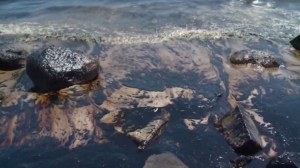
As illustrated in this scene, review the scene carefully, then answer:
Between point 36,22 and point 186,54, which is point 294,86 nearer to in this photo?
point 186,54

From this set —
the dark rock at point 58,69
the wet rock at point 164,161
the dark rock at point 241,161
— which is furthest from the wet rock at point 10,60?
the dark rock at point 241,161

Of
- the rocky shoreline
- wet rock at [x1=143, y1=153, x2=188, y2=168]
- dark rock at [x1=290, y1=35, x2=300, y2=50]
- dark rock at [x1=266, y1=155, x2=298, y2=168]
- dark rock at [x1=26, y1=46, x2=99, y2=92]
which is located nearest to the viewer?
dark rock at [x1=266, y1=155, x2=298, y2=168]

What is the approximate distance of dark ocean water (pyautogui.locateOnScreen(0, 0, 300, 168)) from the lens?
5277 mm

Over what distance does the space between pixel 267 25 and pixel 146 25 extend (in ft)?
10.9

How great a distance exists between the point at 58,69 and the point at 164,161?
2918 millimetres

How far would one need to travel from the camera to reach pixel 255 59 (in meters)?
8.09

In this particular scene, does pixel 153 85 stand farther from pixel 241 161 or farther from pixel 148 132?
pixel 241 161

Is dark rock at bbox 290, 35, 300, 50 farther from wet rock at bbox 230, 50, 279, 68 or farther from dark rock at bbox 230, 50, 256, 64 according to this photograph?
dark rock at bbox 230, 50, 256, 64

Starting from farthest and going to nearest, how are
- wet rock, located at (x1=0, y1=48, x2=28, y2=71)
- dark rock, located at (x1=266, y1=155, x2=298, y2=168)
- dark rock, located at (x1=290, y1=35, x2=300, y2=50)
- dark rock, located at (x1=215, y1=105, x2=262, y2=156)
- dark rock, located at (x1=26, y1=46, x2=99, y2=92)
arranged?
1. dark rock, located at (x1=290, y1=35, x2=300, y2=50)
2. wet rock, located at (x1=0, y1=48, x2=28, y2=71)
3. dark rock, located at (x1=26, y1=46, x2=99, y2=92)
4. dark rock, located at (x1=215, y1=105, x2=262, y2=156)
5. dark rock, located at (x1=266, y1=155, x2=298, y2=168)

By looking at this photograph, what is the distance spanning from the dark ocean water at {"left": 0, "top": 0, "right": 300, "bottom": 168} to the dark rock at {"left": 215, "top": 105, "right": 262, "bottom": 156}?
11 centimetres

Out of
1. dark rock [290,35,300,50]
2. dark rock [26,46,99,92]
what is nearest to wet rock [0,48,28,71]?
dark rock [26,46,99,92]

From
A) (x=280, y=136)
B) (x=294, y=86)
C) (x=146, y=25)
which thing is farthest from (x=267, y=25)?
(x=280, y=136)

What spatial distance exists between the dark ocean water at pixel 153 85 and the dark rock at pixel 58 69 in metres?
0.30

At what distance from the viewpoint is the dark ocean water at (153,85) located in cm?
528
